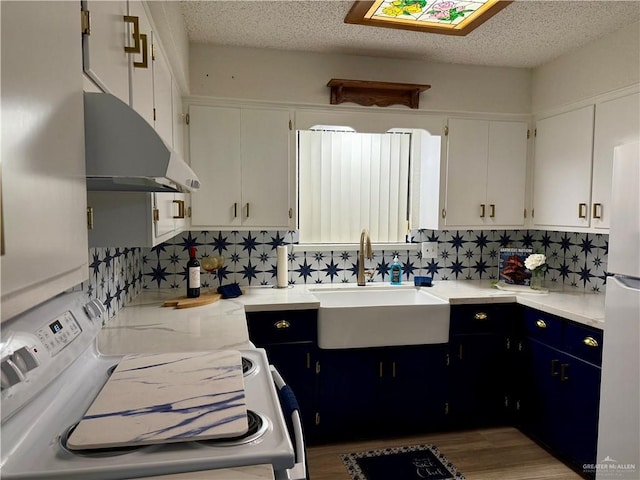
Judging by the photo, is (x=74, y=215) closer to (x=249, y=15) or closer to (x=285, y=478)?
(x=285, y=478)

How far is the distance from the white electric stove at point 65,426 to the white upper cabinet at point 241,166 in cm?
149

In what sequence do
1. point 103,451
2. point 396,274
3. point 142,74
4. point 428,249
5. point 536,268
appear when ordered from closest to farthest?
point 103,451 → point 142,74 → point 536,268 → point 396,274 → point 428,249

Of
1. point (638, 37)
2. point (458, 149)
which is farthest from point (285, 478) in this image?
point (638, 37)

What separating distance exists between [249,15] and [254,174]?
88cm

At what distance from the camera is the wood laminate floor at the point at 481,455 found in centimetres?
225

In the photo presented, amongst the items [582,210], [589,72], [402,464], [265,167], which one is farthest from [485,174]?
[402,464]

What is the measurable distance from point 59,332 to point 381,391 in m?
1.93

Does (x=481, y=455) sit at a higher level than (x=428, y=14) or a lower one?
lower

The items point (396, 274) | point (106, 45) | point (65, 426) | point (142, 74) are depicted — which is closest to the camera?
point (65, 426)

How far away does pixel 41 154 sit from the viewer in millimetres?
642

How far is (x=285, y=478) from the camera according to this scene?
32.3 inches

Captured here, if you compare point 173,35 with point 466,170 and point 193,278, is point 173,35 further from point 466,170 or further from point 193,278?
point 466,170

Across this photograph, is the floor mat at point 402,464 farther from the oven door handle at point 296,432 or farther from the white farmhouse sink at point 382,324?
the oven door handle at point 296,432

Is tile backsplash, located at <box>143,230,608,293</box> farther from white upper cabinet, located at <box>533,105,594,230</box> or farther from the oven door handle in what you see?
the oven door handle
